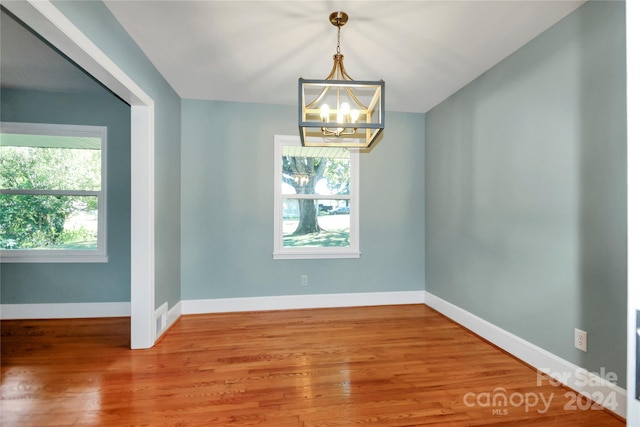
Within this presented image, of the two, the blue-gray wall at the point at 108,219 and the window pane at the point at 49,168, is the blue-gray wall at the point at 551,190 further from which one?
the window pane at the point at 49,168

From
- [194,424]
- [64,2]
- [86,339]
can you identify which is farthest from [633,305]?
[86,339]

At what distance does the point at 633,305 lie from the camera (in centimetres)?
112

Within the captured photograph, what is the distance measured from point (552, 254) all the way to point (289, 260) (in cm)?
268

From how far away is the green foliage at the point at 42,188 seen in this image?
311 cm

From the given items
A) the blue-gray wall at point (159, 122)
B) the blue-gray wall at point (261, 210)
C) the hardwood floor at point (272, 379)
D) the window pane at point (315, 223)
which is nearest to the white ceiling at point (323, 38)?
the blue-gray wall at point (159, 122)

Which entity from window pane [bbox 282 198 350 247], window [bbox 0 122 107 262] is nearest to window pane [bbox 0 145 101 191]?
window [bbox 0 122 107 262]

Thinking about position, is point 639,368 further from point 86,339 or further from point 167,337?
point 86,339

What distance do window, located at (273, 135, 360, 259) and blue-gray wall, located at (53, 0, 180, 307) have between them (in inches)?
47.1

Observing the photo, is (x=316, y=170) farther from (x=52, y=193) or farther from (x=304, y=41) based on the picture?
(x=52, y=193)

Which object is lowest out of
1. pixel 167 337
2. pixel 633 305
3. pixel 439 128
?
pixel 167 337

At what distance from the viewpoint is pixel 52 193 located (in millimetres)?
3182

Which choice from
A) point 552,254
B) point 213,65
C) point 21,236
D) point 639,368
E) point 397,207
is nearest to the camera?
point 639,368

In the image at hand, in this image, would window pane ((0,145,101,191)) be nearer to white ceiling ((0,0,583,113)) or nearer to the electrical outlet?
white ceiling ((0,0,583,113))

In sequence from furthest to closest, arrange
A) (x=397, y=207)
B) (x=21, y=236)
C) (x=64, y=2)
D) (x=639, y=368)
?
(x=397, y=207) < (x=21, y=236) < (x=64, y=2) < (x=639, y=368)
